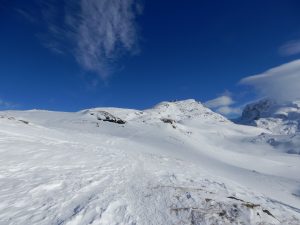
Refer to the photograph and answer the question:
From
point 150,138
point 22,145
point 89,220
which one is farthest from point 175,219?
point 150,138

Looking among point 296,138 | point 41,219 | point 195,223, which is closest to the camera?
point 41,219

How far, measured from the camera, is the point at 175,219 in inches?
356

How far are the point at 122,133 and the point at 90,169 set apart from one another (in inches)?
1059

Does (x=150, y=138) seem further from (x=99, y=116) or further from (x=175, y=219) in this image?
(x=175, y=219)

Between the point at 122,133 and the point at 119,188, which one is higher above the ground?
the point at 122,133

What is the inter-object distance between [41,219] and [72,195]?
217 centimetres

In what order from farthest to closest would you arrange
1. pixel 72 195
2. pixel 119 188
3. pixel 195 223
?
pixel 119 188, pixel 72 195, pixel 195 223

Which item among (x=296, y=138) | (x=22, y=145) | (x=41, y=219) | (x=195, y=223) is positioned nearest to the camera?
(x=41, y=219)

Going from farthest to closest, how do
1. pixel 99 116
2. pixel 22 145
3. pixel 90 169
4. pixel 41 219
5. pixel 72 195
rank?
pixel 99 116, pixel 22 145, pixel 90 169, pixel 72 195, pixel 41 219

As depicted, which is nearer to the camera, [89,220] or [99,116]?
[89,220]

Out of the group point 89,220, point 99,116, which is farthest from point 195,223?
point 99,116

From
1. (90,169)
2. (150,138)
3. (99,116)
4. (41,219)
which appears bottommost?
(41,219)

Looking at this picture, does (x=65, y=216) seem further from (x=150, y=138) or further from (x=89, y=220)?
(x=150, y=138)

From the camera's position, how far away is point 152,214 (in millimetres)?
9227
